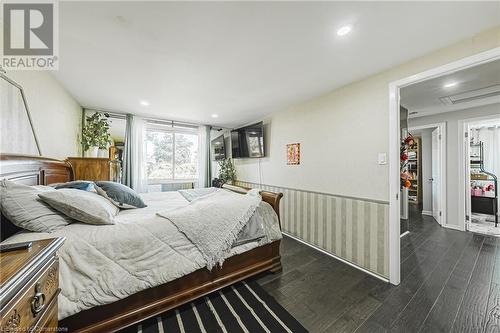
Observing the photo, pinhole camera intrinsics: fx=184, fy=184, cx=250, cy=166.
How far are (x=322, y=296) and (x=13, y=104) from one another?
3.22 metres

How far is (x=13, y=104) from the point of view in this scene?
5.05ft

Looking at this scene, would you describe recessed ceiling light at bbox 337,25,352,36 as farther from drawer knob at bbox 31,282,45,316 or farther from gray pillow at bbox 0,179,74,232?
gray pillow at bbox 0,179,74,232

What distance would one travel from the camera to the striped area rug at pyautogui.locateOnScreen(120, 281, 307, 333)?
1.41 m

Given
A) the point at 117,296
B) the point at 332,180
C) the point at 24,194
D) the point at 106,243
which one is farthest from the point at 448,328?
the point at 24,194

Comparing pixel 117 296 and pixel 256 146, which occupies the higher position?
pixel 256 146

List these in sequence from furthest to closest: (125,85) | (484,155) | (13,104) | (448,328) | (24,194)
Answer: (484,155) → (125,85) → (13,104) → (448,328) → (24,194)

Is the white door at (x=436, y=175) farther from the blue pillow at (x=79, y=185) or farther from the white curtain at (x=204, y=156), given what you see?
the blue pillow at (x=79, y=185)

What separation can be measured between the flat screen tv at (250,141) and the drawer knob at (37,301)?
11.4ft

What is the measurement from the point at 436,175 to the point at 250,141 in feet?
14.2

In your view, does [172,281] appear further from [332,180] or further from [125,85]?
[125,85]

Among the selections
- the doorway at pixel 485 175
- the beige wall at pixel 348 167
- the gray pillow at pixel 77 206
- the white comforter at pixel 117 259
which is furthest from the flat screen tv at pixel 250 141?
the doorway at pixel 485 175

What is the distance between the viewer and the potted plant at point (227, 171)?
4.84 meters

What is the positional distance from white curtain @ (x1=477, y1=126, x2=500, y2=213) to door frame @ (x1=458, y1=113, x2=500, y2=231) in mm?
1815

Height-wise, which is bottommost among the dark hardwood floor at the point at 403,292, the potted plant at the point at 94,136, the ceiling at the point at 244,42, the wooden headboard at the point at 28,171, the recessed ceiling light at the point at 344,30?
the dark hardwood floor at the point at 403,292
